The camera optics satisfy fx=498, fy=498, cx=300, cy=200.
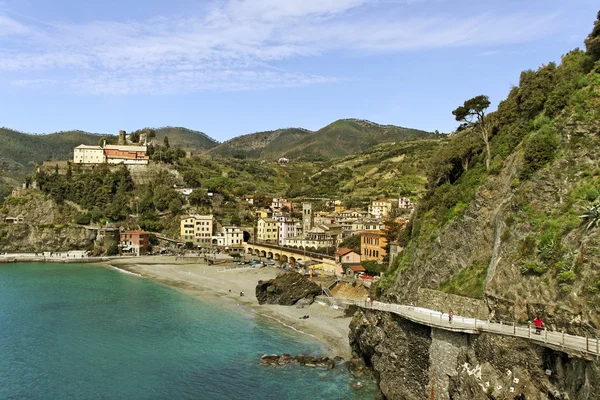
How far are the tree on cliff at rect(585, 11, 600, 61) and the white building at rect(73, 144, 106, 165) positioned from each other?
4523 inches

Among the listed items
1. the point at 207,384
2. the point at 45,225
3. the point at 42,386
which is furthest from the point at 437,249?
the point at 45,225

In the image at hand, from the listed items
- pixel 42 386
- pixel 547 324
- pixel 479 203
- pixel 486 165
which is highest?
pixel 486 165

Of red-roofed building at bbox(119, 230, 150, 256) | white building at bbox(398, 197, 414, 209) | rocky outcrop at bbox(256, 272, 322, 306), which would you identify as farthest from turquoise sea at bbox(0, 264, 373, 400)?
white building at bbox(398, 197, 414, 209)

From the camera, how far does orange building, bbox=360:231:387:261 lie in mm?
59706

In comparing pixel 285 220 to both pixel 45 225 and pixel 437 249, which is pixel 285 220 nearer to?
pixel 45 225

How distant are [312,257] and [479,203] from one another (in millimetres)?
45356

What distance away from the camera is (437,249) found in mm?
28281

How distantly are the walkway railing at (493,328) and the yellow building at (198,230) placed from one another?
2839 inches

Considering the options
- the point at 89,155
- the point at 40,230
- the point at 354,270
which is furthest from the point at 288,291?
the point at 89,155

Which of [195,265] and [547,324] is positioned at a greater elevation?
[547,324]

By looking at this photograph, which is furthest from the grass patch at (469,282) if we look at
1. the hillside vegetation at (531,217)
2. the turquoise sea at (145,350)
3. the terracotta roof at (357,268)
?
the terracotta roof at (357,268)

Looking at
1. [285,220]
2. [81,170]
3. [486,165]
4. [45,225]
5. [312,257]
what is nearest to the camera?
[486,165]

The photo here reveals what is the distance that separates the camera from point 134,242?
9281 cm

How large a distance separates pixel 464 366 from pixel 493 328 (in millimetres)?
2386
